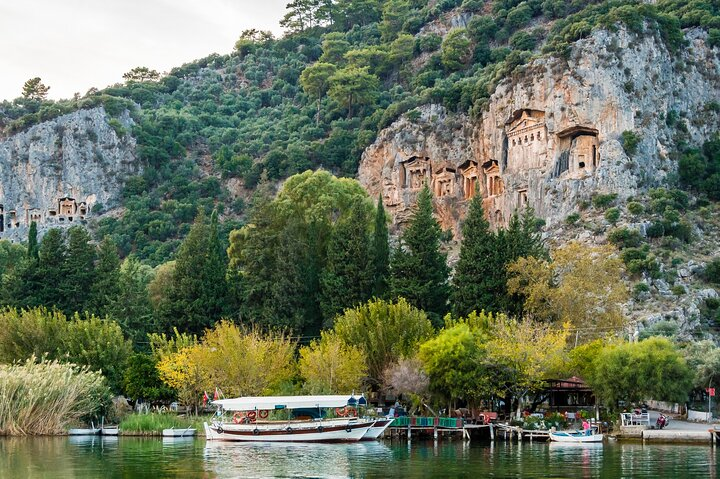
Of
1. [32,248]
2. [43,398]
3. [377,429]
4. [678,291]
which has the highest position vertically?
[32,248]

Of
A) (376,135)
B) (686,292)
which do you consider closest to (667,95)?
(686,292)

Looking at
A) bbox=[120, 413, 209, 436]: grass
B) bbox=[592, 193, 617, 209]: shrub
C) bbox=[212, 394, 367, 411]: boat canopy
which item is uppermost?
bbox=[592, 193, 617, 209]: shrub

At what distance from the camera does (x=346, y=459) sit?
48000mm

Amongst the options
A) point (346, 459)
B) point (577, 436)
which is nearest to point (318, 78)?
point (577, 436)

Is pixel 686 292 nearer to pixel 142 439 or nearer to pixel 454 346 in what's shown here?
pixel 454 346

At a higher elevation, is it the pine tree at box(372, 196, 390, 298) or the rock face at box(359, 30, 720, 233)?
the rock face at box(359, 30, 720, 233)

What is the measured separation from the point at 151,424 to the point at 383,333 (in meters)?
14.8

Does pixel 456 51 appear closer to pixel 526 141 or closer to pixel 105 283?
pixel 526 141

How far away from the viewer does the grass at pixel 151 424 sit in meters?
64.3

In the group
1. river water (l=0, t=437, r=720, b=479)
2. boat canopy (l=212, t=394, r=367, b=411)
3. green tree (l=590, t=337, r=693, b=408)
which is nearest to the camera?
river water (l=0, t=437, r=720, b=479)

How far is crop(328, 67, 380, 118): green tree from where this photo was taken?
13700 centimetres

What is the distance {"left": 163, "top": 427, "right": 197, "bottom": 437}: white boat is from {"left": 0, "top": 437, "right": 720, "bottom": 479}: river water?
3.28m

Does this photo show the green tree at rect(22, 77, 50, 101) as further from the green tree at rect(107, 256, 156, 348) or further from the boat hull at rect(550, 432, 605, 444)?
the boat hull at rect(550, 432, 605, 444)

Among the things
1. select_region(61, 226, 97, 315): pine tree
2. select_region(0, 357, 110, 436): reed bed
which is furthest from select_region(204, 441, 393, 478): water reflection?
select_region(61, 226, 97, 315): pine tree
